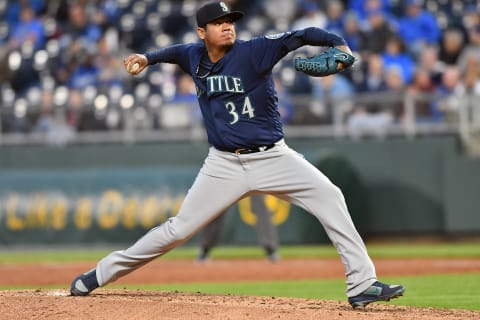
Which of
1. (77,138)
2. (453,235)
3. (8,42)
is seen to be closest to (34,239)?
(77,138)

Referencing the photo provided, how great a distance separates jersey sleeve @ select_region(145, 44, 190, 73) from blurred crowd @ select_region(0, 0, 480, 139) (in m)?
8.38

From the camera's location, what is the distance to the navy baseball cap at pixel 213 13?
6.68 meters

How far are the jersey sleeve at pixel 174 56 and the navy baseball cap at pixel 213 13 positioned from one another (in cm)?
36

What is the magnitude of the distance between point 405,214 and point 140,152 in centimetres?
458

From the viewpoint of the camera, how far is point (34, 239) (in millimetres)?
16609

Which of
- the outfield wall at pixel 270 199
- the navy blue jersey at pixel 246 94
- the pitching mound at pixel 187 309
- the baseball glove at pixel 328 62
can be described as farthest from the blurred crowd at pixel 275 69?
the baseball glove at pixel 328 62

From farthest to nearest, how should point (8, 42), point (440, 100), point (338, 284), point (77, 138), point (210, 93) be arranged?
1. point (8, 42)
2. point (77, 138)
3. point (440, 100)
4. point (338, 284)
5. point (210, 93)

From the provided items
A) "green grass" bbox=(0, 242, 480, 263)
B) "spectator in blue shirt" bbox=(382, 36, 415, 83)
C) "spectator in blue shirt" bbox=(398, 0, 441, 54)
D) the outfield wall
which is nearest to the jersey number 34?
"green grass" bbox=(0, 242, 480, 263)

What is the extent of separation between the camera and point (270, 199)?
615 inches

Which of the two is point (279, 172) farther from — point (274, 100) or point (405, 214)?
point (405, 214)

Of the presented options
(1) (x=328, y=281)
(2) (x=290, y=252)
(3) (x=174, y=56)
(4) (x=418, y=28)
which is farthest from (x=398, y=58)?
(3) (x=174, y=56)

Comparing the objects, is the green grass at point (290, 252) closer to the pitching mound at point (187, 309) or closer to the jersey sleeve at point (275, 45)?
the pitching mound at point (187, 309)

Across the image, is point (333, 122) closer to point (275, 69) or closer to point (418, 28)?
point (275, 69)

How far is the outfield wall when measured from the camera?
1591 centimetres
